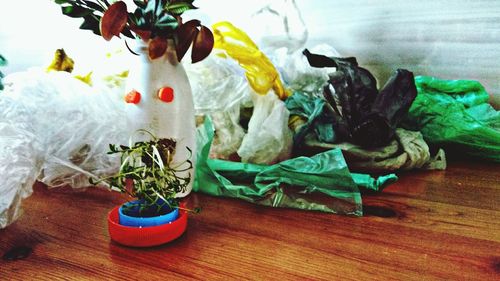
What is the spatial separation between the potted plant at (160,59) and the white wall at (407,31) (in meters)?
0.42

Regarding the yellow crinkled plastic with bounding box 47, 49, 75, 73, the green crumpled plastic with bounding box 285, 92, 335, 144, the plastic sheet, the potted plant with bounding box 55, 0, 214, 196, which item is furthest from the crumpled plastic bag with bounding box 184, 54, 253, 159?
the yellow crinkled plastic with bounding box 47, 49, 75, 73

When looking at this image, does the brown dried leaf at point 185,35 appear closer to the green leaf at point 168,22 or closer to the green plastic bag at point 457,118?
the green leaf at point 168,22

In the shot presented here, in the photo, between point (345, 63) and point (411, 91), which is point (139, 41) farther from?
point (411, 91)

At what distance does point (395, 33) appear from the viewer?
1.19m

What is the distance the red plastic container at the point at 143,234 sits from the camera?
1.71 feet

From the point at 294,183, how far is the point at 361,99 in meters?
0.32

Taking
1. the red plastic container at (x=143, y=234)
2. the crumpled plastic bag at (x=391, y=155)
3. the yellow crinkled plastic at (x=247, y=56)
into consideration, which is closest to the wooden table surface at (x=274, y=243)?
the red plastic container at (x=143, y=234)

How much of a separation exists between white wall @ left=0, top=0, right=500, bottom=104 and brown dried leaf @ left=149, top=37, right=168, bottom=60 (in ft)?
1.57

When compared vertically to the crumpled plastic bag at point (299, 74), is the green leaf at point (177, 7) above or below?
above

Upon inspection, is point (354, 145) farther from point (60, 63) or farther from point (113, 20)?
point (60, 63)

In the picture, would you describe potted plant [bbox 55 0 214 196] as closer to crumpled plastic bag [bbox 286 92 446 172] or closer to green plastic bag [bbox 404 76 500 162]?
crumpled plastic bag [bbox 286 92 446 172]

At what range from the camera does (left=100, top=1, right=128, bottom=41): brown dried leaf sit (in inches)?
23.5

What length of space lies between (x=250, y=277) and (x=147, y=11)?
1.39ft

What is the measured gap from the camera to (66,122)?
79 cm
